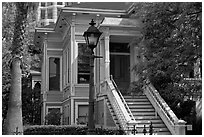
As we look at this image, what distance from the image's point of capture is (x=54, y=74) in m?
23.3

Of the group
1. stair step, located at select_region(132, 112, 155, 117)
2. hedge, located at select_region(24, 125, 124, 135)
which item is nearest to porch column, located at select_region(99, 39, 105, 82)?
hedge, located at select_region(24, 125, 124, 135)

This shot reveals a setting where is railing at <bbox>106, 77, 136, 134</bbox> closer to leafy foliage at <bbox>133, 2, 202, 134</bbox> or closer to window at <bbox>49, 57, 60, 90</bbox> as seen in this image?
leafy foliage at <bbox>133, 2, 202, 134</bbox>

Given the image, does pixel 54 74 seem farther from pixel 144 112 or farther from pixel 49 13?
pixel 49 13

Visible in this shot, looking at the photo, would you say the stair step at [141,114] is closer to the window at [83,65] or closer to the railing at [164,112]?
the railing at [164,112]

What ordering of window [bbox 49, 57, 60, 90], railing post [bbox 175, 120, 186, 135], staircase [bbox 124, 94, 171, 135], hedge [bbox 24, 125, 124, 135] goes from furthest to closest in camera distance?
window [bbox 49, 57, 60, 90]
hedge [bbox 24, 125, 124, 135]
staircase [bbox 124, 94, 171, 135]
railing post [bbox 175, 120, 186, 135]

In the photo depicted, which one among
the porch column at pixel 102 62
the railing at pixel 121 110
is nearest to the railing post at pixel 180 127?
the railing at pixel 121 110

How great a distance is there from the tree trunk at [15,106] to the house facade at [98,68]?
13.2 feet

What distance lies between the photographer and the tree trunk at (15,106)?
11.6 m

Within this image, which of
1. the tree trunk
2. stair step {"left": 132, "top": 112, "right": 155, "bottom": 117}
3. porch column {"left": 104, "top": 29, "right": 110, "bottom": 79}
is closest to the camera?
the tree trunk

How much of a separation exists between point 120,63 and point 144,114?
5.81m

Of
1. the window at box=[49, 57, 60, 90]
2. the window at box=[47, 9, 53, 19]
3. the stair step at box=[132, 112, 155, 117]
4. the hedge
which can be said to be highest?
the window at box=[47, 9, 53, 19]

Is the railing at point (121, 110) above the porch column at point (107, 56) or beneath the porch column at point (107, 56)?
beneath

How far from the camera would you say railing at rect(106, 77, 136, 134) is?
13727mm

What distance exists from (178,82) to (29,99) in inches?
616
